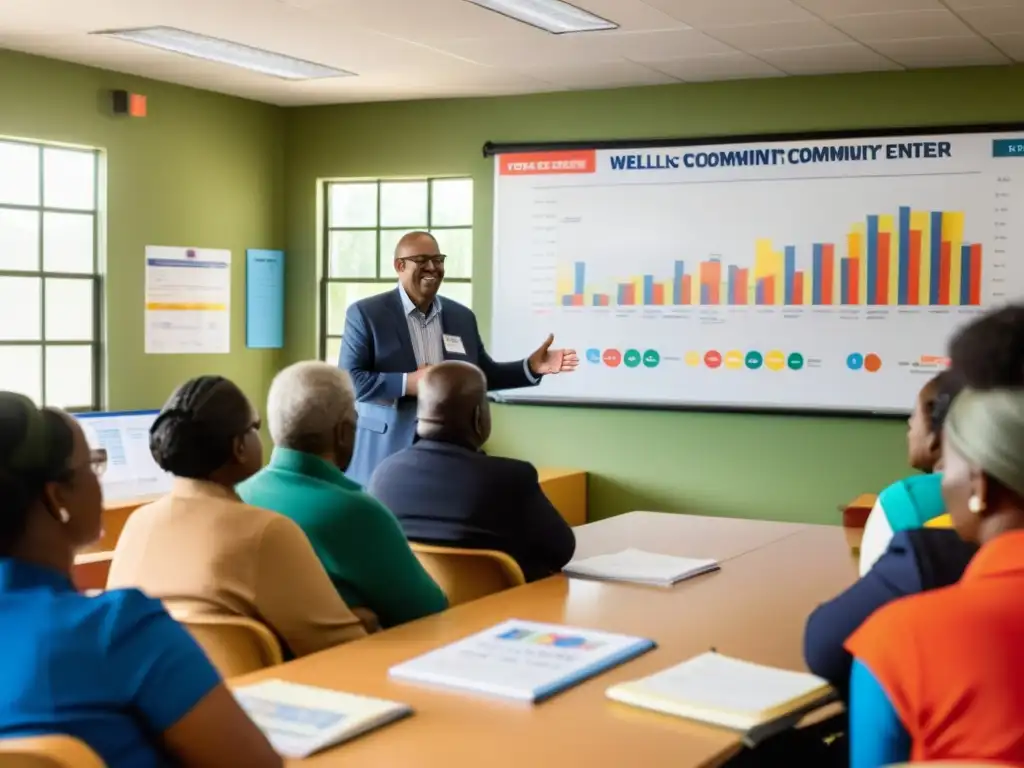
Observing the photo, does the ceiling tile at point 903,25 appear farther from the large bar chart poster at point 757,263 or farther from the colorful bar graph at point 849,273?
the colorful bar graph at point 849,273

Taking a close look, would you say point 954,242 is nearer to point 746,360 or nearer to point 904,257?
point 904,257

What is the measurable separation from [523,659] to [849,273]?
14.2 feet

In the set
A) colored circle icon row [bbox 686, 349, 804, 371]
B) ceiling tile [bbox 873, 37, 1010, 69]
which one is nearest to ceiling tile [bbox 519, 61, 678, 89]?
ceiling tile [bbox 873, 37, 1010, 69]

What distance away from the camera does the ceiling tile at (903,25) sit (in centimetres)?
500

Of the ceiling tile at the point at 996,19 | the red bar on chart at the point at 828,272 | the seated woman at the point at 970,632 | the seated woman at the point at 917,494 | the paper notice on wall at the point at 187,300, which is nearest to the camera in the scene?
the seated woman at the point at 970,632

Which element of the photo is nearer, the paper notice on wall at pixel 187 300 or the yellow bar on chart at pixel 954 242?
the yellow bar on chart at pixel 954 242

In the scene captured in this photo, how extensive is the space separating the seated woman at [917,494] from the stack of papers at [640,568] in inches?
20.2

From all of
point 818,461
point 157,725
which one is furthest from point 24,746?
point 818,461

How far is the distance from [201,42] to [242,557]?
12.7 ft

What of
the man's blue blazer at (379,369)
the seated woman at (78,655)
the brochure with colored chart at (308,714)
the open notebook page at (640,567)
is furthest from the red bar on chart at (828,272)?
the seated woman at (78,655)

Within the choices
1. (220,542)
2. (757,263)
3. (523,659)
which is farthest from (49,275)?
(523,659)

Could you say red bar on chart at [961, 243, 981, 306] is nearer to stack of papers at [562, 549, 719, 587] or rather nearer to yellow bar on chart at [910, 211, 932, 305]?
yellow bar on chart at [910, 211, 932, 305]

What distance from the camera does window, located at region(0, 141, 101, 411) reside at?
597cm

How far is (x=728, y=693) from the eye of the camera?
7.09 ft
